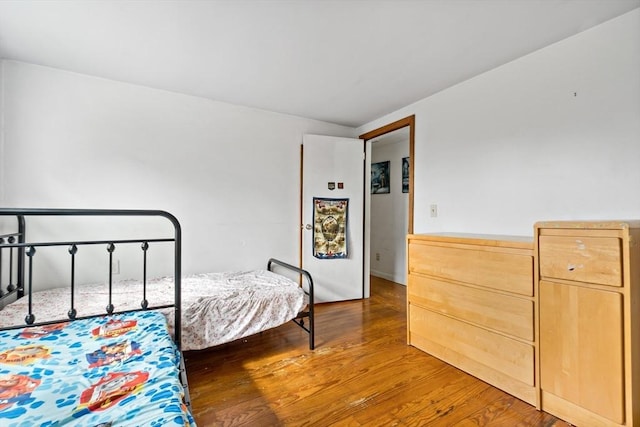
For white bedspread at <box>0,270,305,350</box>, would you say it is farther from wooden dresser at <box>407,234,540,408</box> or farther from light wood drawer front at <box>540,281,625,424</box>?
light wood drawer front at <box>540,281,625,424</box>

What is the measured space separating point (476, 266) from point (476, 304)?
259 millimetres

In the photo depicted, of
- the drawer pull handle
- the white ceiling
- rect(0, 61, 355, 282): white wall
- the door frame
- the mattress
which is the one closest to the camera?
the mattress

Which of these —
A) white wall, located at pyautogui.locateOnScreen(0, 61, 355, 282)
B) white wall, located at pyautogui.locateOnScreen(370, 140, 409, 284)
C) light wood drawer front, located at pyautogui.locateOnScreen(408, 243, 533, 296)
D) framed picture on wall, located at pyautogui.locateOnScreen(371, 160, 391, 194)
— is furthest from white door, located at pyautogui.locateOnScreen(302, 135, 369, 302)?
light wood drawer front, located at pyautogui.locateOnScreen(408, 243, 533, 296)

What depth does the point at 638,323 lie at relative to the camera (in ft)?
4.43

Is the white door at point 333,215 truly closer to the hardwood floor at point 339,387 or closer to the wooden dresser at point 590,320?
the hardwood floor at point 339,387

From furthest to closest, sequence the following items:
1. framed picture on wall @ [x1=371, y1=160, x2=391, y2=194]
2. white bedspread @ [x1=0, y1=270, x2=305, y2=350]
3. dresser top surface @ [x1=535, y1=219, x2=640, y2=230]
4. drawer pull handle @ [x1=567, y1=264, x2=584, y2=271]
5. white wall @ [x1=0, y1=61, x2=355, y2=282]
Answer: framed picture on wall @ [x1=371, y1=160, x2=391, y2=194] < white wall @ [x1=0, y1=61, x2=355, y2=282] < white bedspread @ [x1=0, y1=270, x2=305, y2=350] < drawer pull handle @ [x1=567, y1=264, x2=584, y2=271] < dresser top surface @ [x1=535, y1=219, x2=640, y2=230]

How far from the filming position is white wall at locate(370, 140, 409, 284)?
14.5ft

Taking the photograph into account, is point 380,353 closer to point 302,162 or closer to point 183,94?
point 302,162

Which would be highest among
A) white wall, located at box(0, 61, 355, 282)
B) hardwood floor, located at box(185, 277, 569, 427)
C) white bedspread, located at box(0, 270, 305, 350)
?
white wall, located at box(0, 61, 355, 282)

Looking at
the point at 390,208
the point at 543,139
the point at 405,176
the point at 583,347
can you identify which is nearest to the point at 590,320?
the point at 583,347

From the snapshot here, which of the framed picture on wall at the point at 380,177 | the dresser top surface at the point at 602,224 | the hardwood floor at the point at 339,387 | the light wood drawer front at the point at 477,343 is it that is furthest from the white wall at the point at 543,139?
the framed picture on wall at the point at 380,177

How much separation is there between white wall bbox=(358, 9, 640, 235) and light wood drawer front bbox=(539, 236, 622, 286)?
516 mm

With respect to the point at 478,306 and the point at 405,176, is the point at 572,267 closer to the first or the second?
the point at 478,306

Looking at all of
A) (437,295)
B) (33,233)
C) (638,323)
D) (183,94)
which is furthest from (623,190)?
(33,233)
